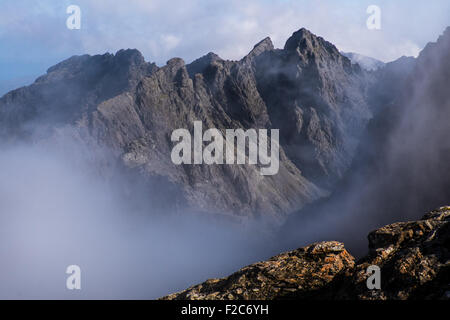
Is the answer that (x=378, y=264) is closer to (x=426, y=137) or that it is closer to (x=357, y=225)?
(x=426, y=137)

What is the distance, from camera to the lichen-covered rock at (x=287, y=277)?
1992cm

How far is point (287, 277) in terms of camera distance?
20891mm

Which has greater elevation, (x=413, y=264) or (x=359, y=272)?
(x=413, y=264)

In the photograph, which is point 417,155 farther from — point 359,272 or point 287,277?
point 359,272

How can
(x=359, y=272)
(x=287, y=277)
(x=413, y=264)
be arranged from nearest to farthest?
(x=413, y=264) → (x=359, y=272) → (x=287, y=277)

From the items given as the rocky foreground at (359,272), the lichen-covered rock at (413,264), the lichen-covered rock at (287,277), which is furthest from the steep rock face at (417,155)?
the lichen-covered rock at (287,277)

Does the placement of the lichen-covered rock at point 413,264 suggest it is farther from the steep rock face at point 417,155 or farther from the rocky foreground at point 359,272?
the steep rock face at point 417,155

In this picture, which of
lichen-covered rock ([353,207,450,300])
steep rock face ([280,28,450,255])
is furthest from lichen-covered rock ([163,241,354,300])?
steep rock face ([280,28,450,255])

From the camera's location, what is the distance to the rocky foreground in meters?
16.5

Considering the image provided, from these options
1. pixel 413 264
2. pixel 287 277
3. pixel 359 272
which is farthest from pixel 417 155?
pixel 359 272

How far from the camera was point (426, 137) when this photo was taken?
16988 cm

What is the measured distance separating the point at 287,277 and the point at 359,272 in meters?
4.36
